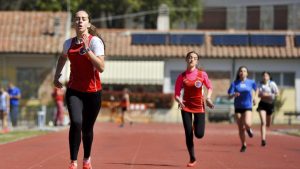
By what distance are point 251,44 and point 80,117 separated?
3658 centimetres

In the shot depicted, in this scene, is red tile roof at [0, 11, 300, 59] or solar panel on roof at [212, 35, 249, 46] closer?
red tile roof at [0, 11, 300, 59]

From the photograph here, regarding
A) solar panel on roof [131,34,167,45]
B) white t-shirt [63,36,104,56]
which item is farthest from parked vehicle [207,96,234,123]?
white t-shirt [63,36,104,56]

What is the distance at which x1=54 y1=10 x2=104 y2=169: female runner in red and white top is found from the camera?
1001 centimetres

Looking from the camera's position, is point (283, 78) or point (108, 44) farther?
point (108, 44)

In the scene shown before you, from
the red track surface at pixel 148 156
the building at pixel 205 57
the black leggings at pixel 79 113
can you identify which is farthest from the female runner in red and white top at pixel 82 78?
the building at pixel 205 57

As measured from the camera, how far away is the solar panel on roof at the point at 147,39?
4606 centimetres

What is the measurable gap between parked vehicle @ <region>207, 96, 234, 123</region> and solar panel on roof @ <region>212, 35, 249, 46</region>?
5.10m

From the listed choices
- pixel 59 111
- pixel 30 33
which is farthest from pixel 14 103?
pixel 30 33

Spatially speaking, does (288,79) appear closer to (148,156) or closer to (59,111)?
(59,111)

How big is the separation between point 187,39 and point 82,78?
119 ft

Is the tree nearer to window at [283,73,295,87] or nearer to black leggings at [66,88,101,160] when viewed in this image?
window at [283,73,295,87]

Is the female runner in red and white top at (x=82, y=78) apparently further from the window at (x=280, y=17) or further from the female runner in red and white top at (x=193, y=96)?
the window at (x=280, y=17)

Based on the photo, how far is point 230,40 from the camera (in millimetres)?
46000

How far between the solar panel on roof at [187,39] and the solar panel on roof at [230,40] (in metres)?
0.84
